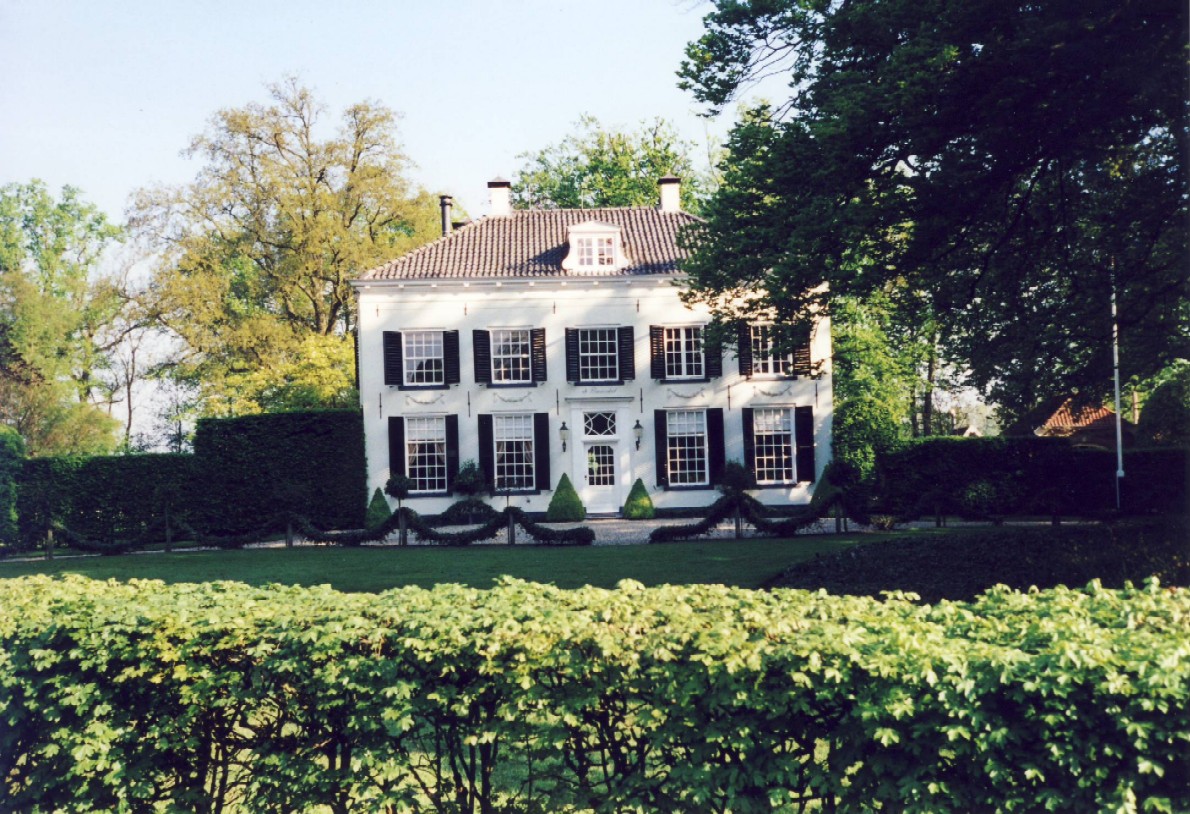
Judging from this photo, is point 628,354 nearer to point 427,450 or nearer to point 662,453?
point 662,453

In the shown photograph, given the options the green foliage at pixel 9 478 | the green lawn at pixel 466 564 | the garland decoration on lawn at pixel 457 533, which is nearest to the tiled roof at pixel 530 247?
the garland decoration on lawn at pixel 457 533

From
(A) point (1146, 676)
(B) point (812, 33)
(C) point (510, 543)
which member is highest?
(B) point (812, 33)

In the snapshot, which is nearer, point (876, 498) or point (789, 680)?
point (789, 680)

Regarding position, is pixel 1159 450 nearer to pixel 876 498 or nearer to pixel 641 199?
pixel 876 498

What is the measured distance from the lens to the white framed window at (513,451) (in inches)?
1034

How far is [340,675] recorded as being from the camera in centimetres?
421

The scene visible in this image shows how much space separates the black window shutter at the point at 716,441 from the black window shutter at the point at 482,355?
626cm

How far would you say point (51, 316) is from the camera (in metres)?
28.8

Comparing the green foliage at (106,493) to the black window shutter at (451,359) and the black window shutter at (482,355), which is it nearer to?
the black window shutter at (451,359)

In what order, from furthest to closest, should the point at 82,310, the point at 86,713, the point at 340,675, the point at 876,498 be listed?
the point at 82,310, the point at 876,498, the point at 86,713, the point at 340,675

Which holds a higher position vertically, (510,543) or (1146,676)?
(1146,676)

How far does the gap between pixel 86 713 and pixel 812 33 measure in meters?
11.9

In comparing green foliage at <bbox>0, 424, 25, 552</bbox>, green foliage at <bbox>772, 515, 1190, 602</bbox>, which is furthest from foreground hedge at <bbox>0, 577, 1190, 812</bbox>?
green foliage at <bbox>0, 424, 25, 552</bbox>

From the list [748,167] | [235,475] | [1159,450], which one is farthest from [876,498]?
→ [235,475]
